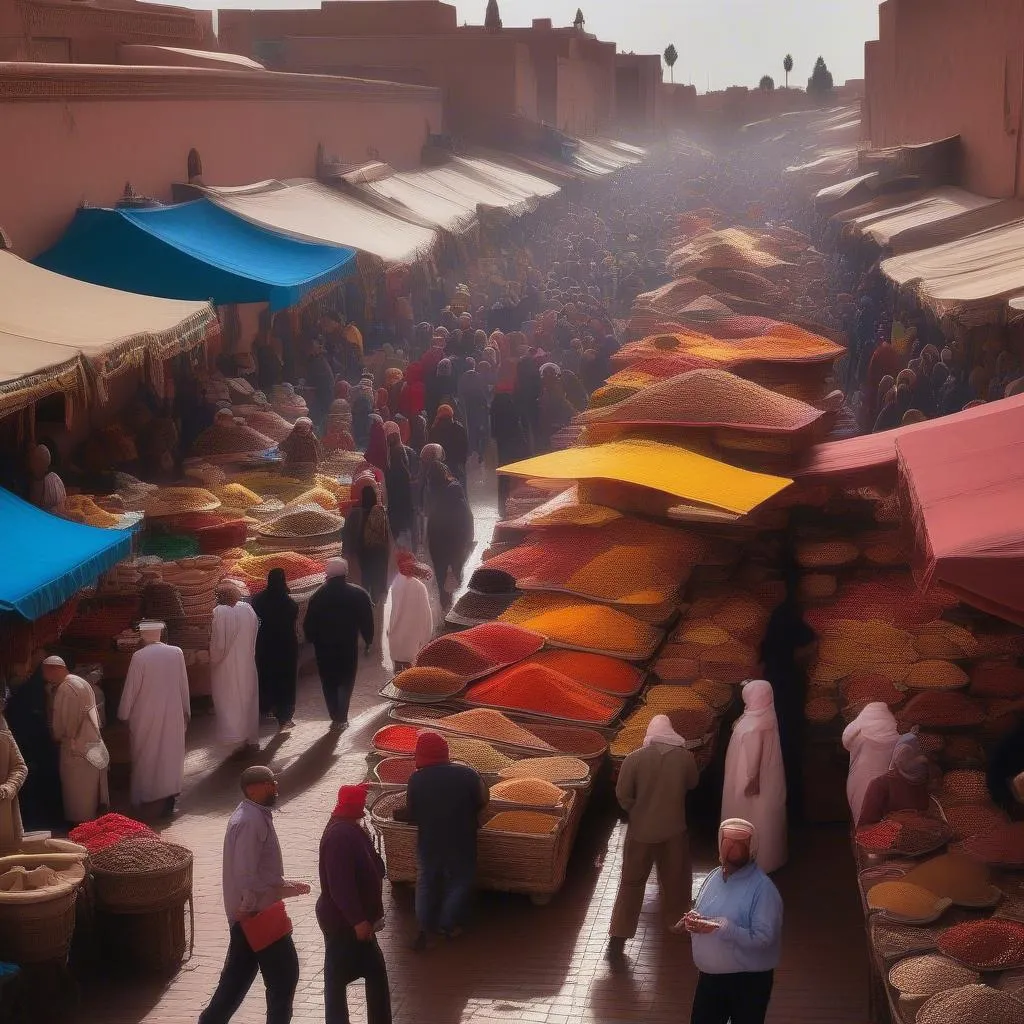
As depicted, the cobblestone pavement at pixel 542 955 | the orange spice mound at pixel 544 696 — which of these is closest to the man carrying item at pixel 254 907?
the cobblestone pavement at pixel 542 955

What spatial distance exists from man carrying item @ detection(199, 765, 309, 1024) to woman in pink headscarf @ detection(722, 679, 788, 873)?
2.56 m

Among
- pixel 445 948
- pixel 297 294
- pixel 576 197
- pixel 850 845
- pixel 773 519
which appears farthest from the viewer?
pixel 576 197

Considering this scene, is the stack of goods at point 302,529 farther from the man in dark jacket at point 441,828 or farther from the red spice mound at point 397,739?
the man in dark jacket at point 441,828

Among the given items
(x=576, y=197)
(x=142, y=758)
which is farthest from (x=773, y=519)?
(x=576, y=197)

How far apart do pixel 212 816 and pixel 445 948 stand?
6.95ft

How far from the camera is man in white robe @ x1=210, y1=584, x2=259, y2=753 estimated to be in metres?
10.1

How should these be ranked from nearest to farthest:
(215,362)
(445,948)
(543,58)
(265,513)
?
1. (445,948)
2. (265,513)
3. (215,362)
4. (543,58)

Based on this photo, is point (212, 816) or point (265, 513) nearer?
point (212, 816)

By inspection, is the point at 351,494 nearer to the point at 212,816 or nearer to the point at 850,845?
the point at 212,816

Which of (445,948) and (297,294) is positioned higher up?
(297,294)

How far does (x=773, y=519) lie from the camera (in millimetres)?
11297

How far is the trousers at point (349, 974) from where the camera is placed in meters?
6.39

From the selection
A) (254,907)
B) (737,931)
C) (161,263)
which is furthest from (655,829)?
(161,263)

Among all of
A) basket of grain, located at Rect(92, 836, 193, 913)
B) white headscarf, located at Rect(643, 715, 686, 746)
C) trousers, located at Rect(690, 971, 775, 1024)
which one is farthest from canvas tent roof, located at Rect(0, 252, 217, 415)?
trousers, located at Rect(690, 971, 775, 1024)
